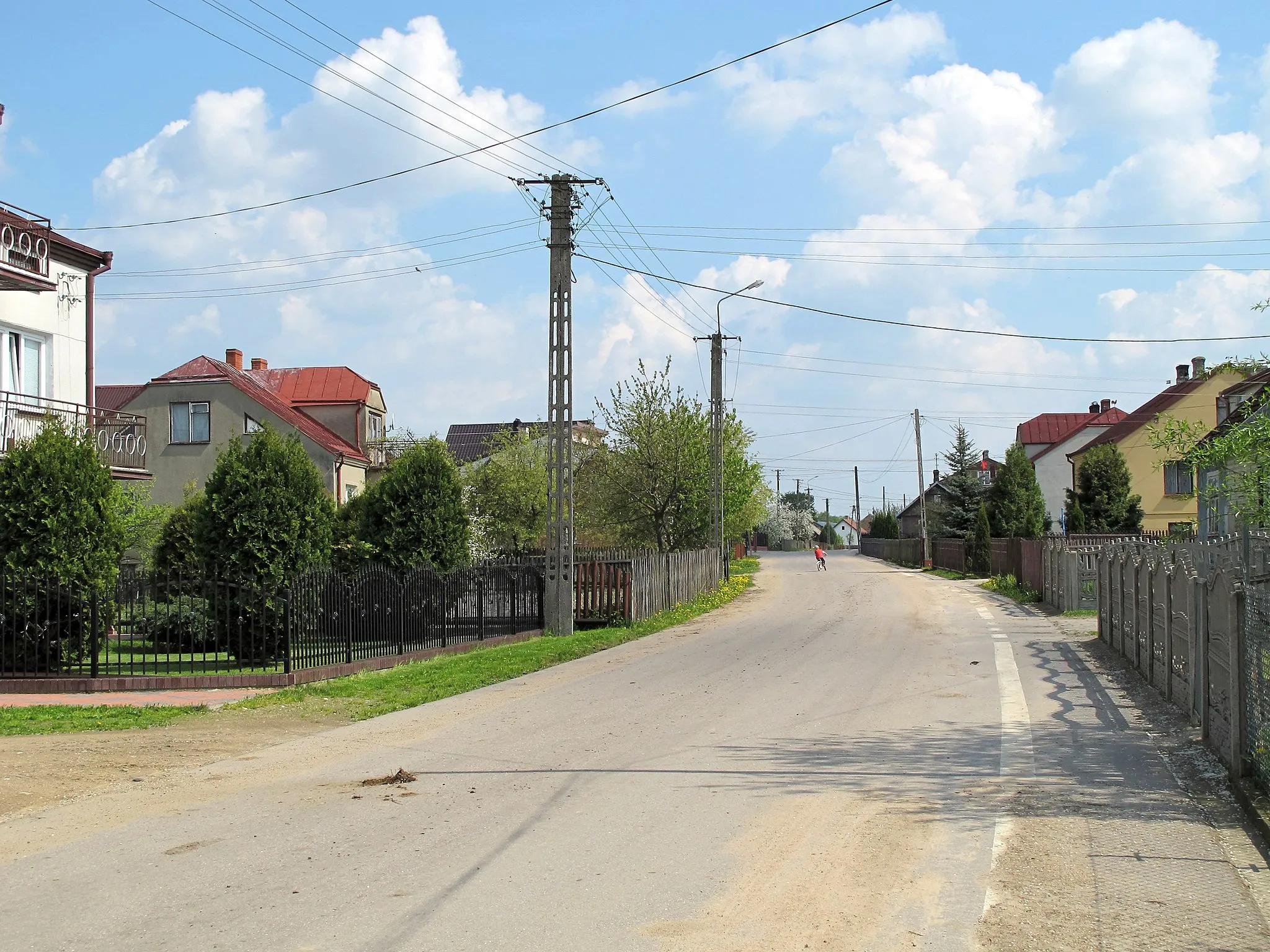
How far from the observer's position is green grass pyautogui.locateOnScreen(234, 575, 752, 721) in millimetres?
14016

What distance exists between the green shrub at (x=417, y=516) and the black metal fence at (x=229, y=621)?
230 centimetres

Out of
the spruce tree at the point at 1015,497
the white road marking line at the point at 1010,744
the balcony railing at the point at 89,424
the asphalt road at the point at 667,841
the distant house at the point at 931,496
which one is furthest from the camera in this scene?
the distant house at the point at 931,496

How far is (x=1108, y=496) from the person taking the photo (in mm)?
52375

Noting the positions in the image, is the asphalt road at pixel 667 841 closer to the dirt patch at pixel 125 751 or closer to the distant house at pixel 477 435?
the dirt patch at pixel 125 751

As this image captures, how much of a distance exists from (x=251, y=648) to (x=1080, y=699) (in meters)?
11.0

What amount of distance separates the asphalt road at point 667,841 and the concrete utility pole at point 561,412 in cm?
1035

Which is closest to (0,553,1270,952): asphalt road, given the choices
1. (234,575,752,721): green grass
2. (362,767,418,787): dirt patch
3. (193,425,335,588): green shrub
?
(362,767,418,787): dirt patch

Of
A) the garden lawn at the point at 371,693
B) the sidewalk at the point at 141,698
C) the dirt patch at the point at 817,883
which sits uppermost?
the dirt patch at the point at 817,883

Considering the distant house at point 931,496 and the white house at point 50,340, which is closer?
the white house at point 50,340

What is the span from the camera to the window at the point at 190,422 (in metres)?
40.7

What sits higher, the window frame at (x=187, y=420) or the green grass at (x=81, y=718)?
the window frame at (x=187, y=420)

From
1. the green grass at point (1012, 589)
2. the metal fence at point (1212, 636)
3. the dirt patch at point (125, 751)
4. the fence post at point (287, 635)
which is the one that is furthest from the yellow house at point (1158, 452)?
the dirt patch at point (125, 751)

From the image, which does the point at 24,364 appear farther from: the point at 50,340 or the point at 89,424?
the point at 89,424

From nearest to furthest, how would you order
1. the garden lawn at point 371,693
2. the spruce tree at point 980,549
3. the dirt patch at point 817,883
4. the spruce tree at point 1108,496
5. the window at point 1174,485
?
the dirt patch at point 817,883, the garden lawn at point 371,693, the spruce tree at point 980,549, the spruce tree at point 1108,496, the window at point 1174,485
